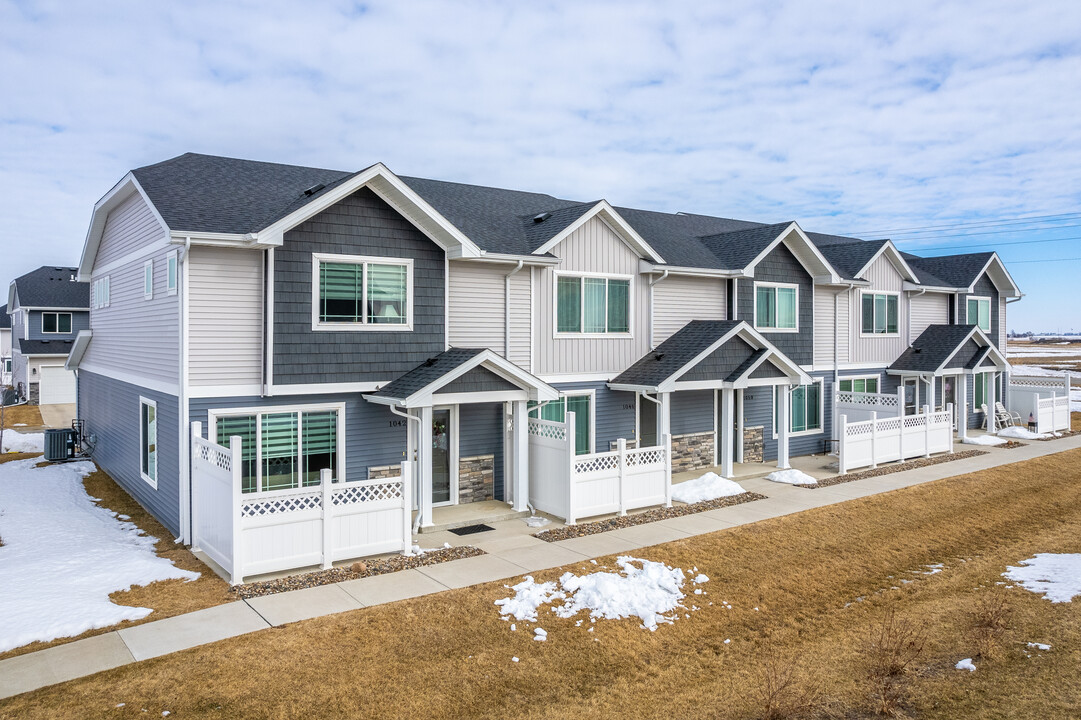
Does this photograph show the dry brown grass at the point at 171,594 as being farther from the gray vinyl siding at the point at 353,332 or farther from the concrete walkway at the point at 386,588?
the gray vinyl siding at the point at 353,332

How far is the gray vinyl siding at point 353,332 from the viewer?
1309cm

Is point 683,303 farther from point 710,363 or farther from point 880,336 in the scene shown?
point 880,336

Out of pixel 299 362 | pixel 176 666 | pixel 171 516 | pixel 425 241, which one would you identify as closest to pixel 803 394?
pixel 425 241

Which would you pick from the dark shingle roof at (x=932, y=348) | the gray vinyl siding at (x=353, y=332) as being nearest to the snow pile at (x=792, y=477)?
the dark shingle roof at (x=932, y=348)

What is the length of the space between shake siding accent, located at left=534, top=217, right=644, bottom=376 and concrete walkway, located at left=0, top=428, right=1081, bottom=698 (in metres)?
4.40

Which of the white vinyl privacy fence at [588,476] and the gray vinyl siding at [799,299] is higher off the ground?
the gray vinyl siding at [799,299]

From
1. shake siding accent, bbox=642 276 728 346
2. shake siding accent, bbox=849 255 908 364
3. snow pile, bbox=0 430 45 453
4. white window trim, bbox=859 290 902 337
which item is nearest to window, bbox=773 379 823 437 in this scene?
shake siding accent, bbox=849 255 908 364

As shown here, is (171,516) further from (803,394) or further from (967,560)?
(803,394)

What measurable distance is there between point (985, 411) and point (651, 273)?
17973mm

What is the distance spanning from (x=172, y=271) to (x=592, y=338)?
919 cm

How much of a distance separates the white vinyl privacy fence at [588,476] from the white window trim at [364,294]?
350 centimetres

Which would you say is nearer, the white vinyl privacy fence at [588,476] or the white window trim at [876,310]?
the white vinyl privacy fence at [588,476]

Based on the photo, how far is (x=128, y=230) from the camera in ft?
53.1

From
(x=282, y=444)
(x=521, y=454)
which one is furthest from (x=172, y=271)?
(x=521, y=454)
